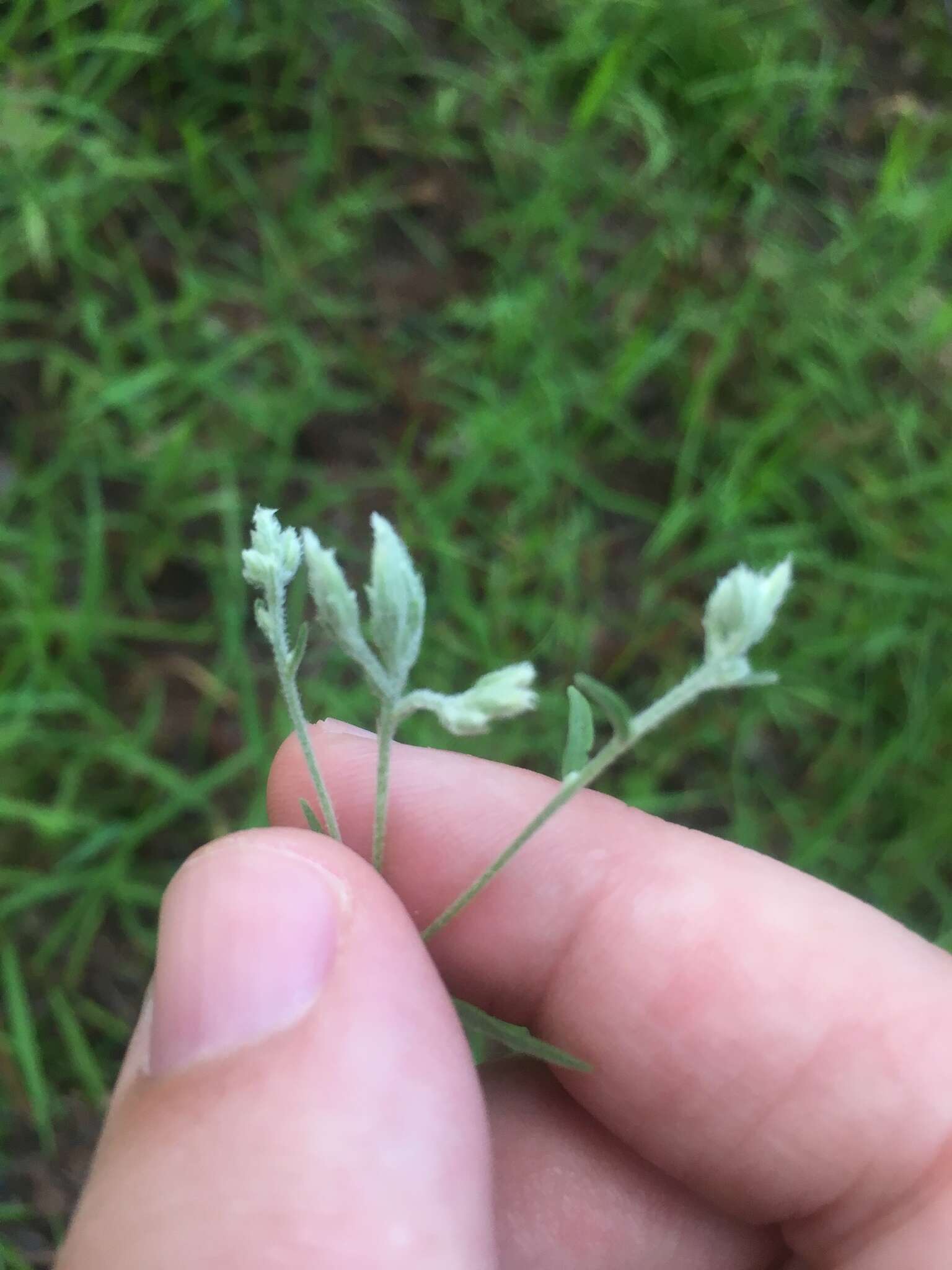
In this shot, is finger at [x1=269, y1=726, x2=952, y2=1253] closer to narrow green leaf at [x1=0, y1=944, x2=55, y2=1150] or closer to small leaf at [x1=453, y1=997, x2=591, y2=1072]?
small leaf at [x1=453, y1=997, x2=591, y2=1072]

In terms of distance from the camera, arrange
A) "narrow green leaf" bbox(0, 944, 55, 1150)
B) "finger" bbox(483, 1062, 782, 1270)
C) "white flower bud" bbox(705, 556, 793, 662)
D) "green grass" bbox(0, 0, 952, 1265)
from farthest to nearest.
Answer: "green grass" bbox(0, 0, 952, 1265) < "narrow green leaf" bbox(0, 944, 55, 1150) < "finger" bbox(483, 1062, 782, 1270) < "white flower bud" bbox(705, 556, 793, 662)

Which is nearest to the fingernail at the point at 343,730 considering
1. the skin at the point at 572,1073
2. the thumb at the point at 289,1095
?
the skin at the point at 572,1073

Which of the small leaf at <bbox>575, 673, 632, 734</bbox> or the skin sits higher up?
the small leaf at <bbox>575, 673, 632, 734</bbox>

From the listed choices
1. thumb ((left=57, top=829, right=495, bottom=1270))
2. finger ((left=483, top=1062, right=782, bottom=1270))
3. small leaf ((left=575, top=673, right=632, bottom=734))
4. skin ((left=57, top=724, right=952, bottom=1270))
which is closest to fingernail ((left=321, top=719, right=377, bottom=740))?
skin ((left=57, top=724, right=952, bottom=1270))

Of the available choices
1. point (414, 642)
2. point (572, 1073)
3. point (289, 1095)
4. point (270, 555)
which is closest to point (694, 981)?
point (572, 1073)

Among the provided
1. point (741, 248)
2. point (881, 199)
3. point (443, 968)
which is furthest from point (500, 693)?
point (881, 199)

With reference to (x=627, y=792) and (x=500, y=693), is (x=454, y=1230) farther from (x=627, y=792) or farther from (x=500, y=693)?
(x=627, y=792)
